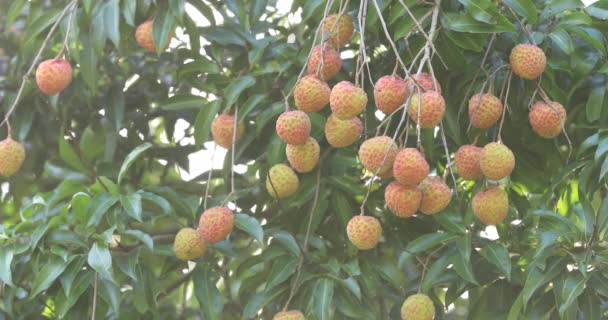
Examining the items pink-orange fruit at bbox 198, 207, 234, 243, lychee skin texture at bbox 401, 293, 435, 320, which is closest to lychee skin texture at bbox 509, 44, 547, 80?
lychee skin texture at bbox 401, 293, 435, 320

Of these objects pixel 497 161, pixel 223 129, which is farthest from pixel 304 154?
pixel 497 161

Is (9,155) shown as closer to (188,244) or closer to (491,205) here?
(188,244)

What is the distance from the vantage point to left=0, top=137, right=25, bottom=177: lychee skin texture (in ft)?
5.97

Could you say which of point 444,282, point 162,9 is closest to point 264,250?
point 444,282

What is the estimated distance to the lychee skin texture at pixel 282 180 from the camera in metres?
1.79

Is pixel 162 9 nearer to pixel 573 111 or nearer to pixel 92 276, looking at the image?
pixel 92 276

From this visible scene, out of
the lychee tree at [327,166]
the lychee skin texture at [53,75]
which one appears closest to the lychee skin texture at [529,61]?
the lychee tree at [327,166]

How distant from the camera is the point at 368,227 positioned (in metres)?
1.62

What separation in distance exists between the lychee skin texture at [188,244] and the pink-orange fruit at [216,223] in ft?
0.10

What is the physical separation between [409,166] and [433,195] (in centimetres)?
12

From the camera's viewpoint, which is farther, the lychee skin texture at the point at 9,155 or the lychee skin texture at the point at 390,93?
the lychee skin texture at the point at 9,155

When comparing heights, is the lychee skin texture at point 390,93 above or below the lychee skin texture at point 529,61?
above

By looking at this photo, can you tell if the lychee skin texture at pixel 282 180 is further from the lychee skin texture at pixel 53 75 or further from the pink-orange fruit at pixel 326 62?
the lychee skin texture at pixel 53 75

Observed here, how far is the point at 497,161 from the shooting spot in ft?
5.26
